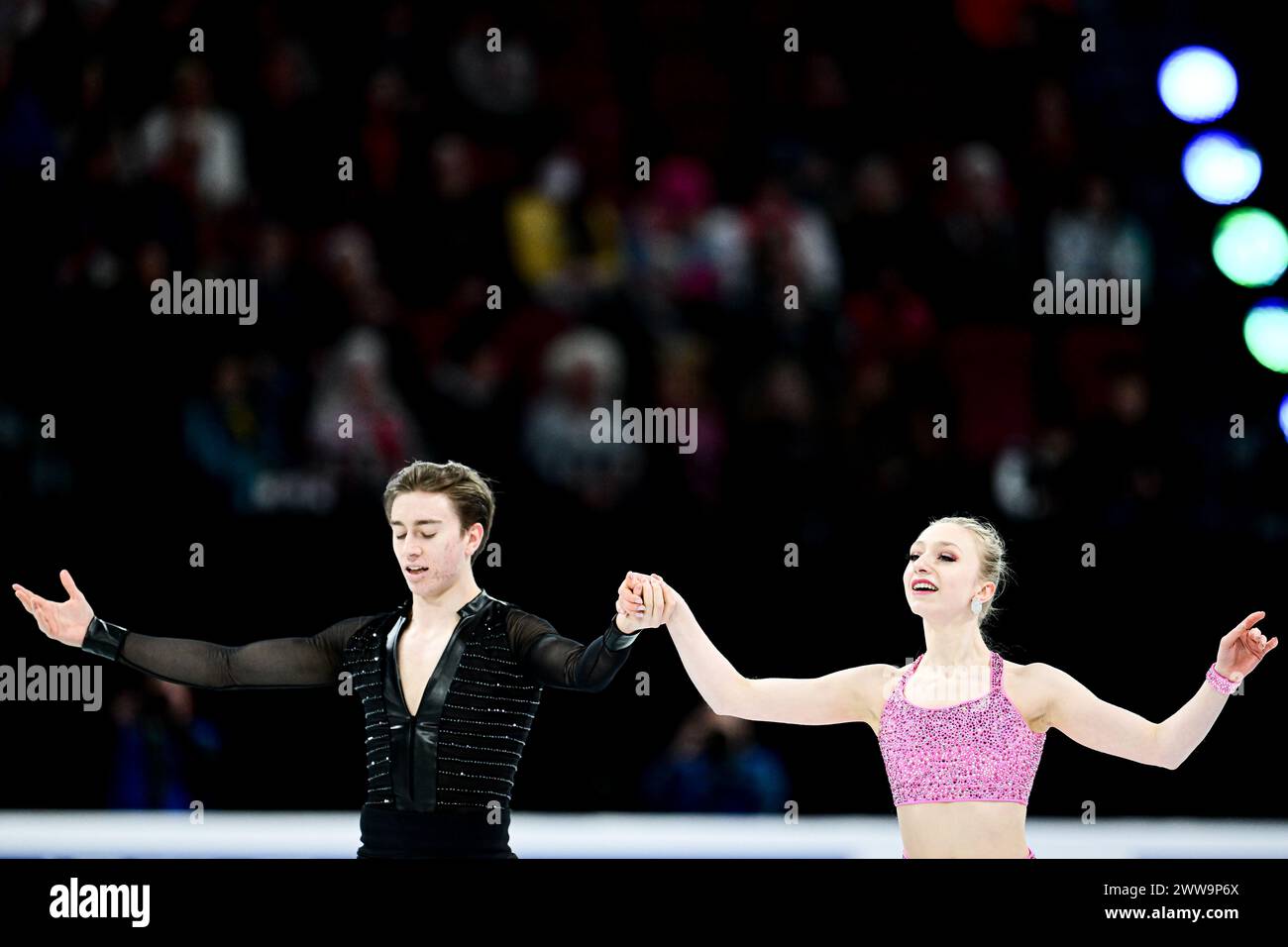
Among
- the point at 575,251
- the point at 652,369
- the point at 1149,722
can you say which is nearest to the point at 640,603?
the point at 1149,722

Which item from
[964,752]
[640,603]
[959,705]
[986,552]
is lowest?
[964,752]

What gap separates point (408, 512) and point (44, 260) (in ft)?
14.3

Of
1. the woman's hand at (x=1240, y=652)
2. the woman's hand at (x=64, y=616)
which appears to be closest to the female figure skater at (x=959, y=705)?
the woman's hand at (x=1240, y=652)

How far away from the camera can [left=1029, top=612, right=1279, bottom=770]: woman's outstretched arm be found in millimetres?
4371

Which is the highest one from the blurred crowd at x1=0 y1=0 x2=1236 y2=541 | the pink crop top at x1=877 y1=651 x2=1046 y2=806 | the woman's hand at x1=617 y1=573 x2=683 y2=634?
the blurred crowd at x1=0 y1=0 x2=1236 y2=541

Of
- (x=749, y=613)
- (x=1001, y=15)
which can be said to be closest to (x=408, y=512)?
(x=749, y=613)

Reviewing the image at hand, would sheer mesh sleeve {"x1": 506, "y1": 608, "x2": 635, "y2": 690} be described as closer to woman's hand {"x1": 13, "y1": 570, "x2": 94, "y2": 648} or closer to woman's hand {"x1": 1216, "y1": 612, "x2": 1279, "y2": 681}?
woman's hand {"x1": 13, "y1": 570, "x2": 94, "y2": 648}

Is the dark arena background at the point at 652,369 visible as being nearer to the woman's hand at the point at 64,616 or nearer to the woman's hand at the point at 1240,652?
the woman's hand at the point at 64,616

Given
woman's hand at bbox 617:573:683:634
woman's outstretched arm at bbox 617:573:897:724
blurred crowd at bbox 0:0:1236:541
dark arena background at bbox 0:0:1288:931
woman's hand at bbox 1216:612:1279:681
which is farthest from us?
blurred crowd at bbox 0:0:1236:541

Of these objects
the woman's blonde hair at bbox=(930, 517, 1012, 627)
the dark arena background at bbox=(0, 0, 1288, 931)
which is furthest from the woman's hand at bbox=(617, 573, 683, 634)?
the dark arena background at bbox=(0, 0, 1288, 931)

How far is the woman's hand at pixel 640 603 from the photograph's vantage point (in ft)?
13.9

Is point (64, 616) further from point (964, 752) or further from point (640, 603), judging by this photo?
point (964, 752)

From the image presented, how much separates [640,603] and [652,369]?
453 centimetres

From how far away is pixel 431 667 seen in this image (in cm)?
452
